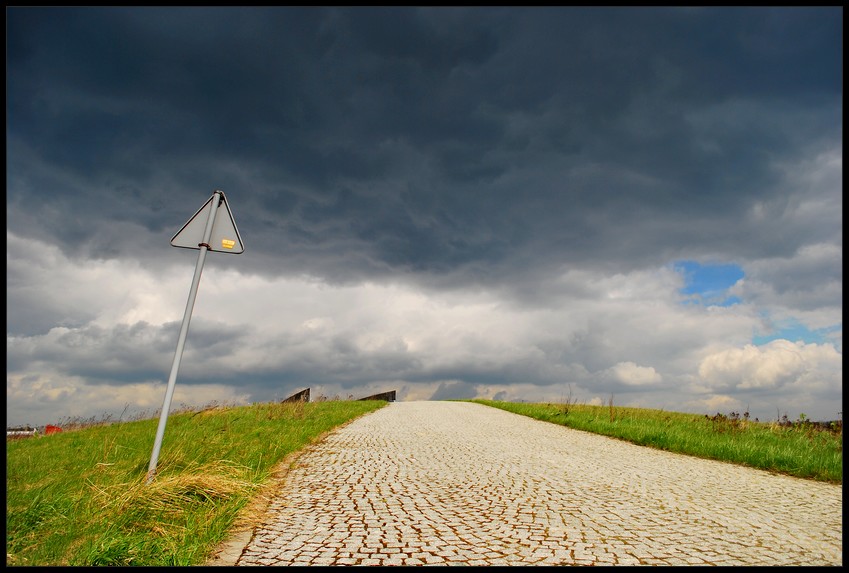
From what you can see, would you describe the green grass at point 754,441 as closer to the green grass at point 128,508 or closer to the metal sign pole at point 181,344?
the green grass at point 128,508

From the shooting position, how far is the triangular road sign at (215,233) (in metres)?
5.52

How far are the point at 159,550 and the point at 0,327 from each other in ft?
7.76

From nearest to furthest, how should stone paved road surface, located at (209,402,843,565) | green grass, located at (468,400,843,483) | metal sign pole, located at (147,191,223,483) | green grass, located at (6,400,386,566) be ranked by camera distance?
green grass, located at (6,400,386,566), stone paved road surface, located at (209,402,843,565), metal sign pole, located at (147,191,223,483), green grass, located at (468,400,843,483)

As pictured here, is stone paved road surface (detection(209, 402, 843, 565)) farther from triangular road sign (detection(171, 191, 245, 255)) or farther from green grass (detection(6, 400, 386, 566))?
triangular road sign (detection(171, 191, 245, 255))

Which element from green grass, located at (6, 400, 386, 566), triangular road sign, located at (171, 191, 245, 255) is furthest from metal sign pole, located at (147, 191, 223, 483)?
green grass, located at (6, 400, 386, 566)

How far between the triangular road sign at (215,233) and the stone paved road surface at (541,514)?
298 centimetres

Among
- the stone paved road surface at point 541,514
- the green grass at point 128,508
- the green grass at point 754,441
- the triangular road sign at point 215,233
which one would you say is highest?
the triangular road sign at point 215,233

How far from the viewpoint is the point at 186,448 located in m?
7.42

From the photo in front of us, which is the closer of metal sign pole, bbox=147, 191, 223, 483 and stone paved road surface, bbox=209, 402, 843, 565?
stone paved road surface, bbox=209, 402, 843, 565

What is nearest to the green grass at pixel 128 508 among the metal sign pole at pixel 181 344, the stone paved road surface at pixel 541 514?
the metal sign pole at pixel 181 344

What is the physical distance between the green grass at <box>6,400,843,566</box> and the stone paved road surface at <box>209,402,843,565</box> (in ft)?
1.38

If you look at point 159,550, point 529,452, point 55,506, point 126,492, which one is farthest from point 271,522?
point 529,452

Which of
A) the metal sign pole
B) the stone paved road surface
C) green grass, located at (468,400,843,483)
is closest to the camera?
the stone paved road surface

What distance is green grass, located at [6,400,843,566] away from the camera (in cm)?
333
